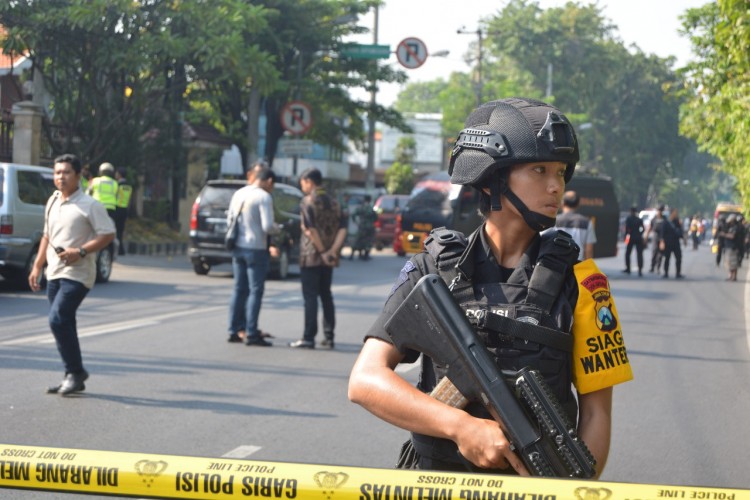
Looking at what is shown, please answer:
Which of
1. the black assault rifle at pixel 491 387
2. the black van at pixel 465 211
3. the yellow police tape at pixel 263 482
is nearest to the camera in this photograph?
the yellow police tape at pixel 263 482

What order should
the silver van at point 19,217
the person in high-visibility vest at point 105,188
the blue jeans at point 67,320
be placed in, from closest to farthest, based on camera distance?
the blue jeans at point 67,320, the silver van at point 19,217, the person in high-visibility vest at point 105,188

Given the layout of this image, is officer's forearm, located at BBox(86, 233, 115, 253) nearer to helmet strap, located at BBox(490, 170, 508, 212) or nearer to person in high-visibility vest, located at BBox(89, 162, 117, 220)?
helmet strap, located at BBox(490, 170, 508, 212)

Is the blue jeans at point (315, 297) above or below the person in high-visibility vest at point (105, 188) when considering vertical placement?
below

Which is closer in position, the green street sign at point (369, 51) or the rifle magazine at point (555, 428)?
the rifle magazine at point (555, 428)

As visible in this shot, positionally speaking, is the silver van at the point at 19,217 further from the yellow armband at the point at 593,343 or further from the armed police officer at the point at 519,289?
the yellow armband at the point at 593,343

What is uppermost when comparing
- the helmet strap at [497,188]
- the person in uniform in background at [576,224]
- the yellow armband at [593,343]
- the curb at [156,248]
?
the helmet strap at [497,188]

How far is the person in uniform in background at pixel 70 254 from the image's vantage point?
27.9ft

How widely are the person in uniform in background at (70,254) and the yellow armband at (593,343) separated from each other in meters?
6.26

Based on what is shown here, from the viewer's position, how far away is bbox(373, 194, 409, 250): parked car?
38.2m

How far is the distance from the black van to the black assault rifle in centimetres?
2254

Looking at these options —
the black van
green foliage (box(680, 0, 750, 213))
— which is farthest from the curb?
green foliage (box(680, 0, 750, 213))

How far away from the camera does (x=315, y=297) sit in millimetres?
11828

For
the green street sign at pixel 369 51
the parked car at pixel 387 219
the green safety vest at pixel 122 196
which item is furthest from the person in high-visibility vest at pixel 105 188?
the parked car at pixel 387 219

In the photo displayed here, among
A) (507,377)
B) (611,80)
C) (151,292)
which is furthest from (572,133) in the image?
(611,80)
